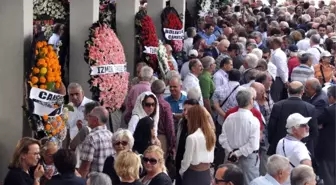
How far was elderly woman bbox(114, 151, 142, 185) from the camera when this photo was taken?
856 centimetres

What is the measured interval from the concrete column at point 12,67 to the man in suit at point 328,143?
4.28 m

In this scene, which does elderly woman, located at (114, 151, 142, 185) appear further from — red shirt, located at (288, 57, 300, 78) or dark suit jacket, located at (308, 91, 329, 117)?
red shirt, located at (288, 57, 300, 78)

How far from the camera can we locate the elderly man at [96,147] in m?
10.4

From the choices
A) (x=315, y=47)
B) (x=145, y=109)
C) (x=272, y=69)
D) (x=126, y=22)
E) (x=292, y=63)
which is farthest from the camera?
(x=315, y=47)

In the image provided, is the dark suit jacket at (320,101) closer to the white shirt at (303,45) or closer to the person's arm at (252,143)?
the person's arm at (252,143)

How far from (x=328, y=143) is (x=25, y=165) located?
205 inches

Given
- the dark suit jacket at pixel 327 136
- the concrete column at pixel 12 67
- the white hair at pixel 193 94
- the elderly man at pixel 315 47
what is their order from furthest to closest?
the elderly man at pixel 315 47
the dark suit jacket at pixel 327 136
the white hair at pixel 193 94
the concrete column at pixel 12 67

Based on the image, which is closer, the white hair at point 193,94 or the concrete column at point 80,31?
the white hair at point 193,94

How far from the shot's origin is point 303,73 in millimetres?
15422

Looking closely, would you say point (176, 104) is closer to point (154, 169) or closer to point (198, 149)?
point (198, 149)

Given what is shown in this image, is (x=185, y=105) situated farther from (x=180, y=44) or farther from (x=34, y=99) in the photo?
(x=180, y=44)

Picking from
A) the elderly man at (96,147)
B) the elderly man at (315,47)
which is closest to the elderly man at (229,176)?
the elderly man at (96,147)

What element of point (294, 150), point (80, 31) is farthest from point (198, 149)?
point (80, 31)

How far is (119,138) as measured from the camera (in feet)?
32.2
